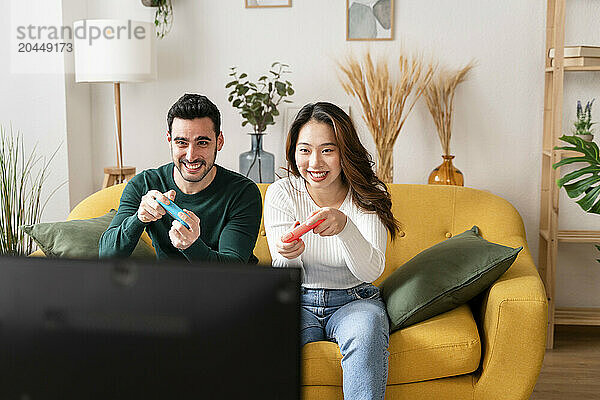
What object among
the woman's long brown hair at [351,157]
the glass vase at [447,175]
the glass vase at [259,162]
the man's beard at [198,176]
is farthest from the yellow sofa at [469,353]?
the glass vase at [259,162]

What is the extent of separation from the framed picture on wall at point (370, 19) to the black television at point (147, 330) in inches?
118

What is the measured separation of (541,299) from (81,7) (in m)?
2.69

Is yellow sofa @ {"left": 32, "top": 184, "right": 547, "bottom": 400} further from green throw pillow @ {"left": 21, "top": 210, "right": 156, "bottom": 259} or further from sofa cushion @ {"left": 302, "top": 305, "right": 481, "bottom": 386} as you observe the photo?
green throw pillow @ {"left": 21, "top": 210, "right": 156, "bottom": 259}

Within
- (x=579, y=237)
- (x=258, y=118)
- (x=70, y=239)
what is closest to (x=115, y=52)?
(x=258, y=118)

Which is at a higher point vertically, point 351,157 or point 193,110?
point 193,110

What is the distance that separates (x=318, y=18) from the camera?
11.2ft

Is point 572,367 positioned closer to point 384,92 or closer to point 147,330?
point 384,92

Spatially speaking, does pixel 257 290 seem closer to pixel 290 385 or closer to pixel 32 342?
pixel 290 385

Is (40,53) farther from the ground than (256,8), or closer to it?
closer to it

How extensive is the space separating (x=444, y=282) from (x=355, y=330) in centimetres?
40

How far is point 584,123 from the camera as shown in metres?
3.18

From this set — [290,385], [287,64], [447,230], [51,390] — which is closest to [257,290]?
[290,385]

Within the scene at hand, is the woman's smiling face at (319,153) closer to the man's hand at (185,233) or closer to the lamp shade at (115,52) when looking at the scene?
the man's hand at (185,233)

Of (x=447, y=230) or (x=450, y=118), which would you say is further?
(x=450, y=118)
